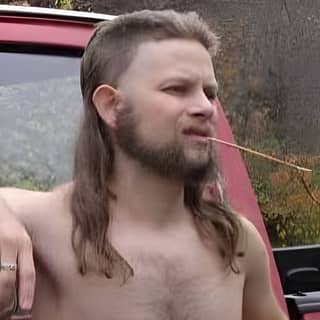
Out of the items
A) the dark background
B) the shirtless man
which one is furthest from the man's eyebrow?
the dark background

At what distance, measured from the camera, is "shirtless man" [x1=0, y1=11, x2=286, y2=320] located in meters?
1.93

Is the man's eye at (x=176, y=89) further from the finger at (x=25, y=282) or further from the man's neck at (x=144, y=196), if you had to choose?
the finger at (x=25, y=282)

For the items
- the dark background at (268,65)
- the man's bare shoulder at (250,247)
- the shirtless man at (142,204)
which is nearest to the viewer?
the shirtless man at (142,204)

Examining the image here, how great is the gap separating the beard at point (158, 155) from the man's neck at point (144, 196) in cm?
2

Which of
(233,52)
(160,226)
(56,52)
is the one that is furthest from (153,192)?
(233,52)

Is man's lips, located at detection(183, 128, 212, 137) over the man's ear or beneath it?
beneath

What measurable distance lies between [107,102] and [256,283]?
0.49m

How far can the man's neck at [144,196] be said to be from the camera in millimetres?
1996

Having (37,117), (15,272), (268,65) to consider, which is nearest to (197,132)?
(15,272)

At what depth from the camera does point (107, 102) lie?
203 cm

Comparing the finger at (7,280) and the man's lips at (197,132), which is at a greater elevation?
the man's lips at (197,132)

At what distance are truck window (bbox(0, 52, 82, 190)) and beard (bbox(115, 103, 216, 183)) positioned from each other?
395 mm

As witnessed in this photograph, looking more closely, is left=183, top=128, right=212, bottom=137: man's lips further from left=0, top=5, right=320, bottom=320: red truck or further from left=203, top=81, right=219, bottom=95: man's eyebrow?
left=0, top=5, right=320, bottom=320: red truck

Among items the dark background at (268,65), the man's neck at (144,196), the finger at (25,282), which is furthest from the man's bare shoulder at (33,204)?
the dark background at (268,65)
